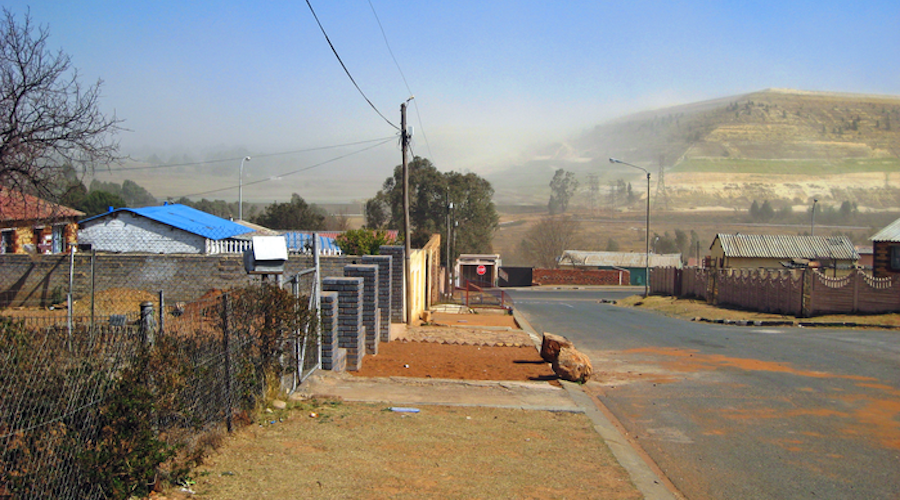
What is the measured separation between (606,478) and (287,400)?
3.96 meters

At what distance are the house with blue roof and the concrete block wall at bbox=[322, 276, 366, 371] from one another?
1480 centimetres

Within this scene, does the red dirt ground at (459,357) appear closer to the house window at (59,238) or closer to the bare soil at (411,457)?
the bare soil at (411,457)

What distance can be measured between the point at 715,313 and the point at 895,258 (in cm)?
963

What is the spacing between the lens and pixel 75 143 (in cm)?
1133

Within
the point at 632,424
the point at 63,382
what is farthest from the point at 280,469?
the point at 632,424

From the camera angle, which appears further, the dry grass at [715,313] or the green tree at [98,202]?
the green tree at [98,202]

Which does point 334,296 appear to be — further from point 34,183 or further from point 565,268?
point 565,268

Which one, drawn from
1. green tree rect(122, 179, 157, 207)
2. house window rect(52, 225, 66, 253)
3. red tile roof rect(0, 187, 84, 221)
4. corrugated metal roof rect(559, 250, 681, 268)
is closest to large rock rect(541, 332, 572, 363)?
red tile roof rect(0, 187, 84, 221)

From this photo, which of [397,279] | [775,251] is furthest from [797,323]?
[775,251]

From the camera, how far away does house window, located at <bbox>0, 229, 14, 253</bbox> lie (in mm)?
22938

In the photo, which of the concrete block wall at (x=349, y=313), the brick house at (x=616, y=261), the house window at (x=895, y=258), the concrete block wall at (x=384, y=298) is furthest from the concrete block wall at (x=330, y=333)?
the brick house at (x=616, y=261)

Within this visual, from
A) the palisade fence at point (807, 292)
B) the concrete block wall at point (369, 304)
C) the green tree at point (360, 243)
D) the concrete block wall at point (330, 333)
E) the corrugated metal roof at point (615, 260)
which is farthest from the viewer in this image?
the corrugated metal roof at point (615, 260)

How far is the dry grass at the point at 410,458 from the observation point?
220 inches

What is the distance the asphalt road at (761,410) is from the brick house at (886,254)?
578 inches
